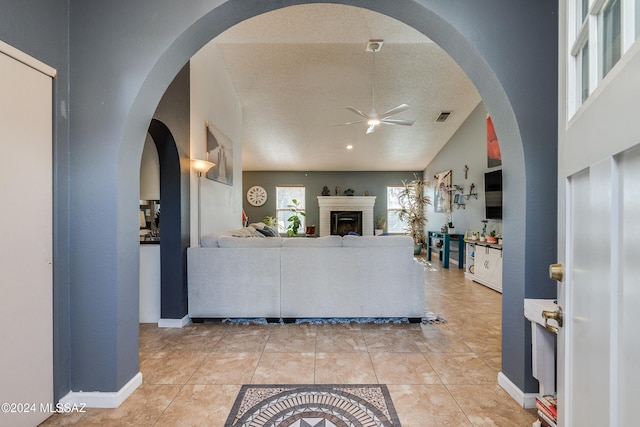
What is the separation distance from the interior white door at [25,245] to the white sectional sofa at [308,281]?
1.46 m

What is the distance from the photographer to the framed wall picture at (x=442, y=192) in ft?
23.2

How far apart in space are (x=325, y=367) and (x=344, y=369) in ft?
0.45

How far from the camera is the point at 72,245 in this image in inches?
70.2

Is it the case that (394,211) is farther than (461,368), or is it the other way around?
(394,211)

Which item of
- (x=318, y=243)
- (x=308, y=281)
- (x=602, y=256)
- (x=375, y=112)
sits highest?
(x=375, y=112)

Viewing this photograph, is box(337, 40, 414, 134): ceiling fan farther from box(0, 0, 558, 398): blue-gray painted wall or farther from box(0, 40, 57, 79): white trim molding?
box(0, 40, 57, 79): white trim molding

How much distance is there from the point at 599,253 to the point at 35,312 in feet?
7.63

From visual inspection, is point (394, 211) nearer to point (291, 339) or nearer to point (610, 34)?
point (291, 339)

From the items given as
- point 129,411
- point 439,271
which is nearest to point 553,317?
point 129,411

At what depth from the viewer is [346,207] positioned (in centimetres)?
910

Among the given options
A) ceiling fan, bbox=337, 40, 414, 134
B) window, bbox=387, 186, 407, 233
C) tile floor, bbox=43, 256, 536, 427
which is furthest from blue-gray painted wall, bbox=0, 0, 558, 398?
window, bbox=387, 186, 407, 233

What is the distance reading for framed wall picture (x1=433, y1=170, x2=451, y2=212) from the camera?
7082 millimetres

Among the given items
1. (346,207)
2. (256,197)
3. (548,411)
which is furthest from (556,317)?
(256,197)

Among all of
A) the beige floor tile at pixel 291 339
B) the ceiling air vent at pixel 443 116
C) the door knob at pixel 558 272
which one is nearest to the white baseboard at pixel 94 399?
the beige floor tile at pixel 291 339
